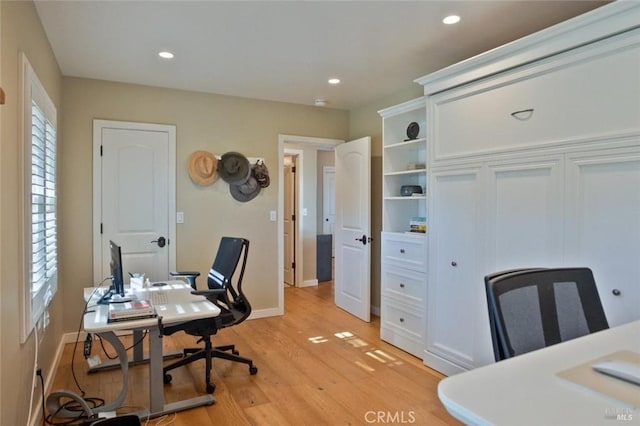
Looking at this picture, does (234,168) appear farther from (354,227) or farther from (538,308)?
(538,308)

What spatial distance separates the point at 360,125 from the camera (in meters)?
4.85

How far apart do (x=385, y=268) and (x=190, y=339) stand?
2033 millimetres

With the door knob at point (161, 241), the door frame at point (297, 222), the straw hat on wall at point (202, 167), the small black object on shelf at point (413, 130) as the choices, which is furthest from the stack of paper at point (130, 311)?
the door frame at point (297, 222)

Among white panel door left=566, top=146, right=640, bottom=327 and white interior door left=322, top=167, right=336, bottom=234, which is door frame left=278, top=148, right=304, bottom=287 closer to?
white interior door left=322, top=167, right=336, bottom=234

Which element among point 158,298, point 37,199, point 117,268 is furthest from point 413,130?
point 37,199

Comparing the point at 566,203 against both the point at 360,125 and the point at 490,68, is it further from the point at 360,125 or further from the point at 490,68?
the point at 360,125

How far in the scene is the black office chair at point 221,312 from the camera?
2787 mm

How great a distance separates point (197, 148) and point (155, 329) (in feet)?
7.60

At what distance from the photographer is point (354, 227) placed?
14.7 feet

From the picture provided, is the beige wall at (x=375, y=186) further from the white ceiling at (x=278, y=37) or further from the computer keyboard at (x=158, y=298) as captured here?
the computer keyboard at (x=158, y=298)

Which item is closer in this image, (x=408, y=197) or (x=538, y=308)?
(x=538, y=308)

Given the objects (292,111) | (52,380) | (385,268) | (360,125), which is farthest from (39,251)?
(360,125)

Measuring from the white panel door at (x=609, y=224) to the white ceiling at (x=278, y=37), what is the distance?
3.47ft

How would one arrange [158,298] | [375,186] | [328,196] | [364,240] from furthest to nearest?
[328,196], [375,186], [364,240], [158,298]
